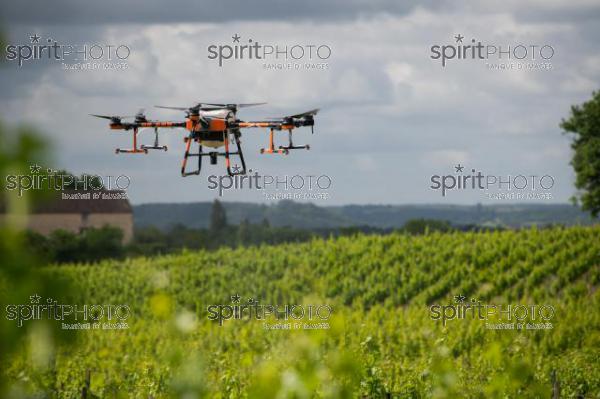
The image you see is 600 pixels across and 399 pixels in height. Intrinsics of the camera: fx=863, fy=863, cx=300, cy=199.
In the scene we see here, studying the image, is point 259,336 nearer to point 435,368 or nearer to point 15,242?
point 435,368

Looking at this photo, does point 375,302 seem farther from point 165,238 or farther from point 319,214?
point 319,214

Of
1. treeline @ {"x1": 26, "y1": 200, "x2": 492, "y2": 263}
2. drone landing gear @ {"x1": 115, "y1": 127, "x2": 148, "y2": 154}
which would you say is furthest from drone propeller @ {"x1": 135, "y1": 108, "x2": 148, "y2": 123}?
treeline @ {"x1": 26, "y1": 200, "x2": 492, "y2": 263}

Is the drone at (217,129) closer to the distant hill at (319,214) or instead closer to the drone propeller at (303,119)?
the drone propeller at (303,119)

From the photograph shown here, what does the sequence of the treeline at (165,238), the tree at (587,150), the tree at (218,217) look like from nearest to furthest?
the tree at (587,150) → the treeline at (165,238) → the tree at (218,217)

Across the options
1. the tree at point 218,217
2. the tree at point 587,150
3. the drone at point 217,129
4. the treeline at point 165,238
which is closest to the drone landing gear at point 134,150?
the drone at point 217,129

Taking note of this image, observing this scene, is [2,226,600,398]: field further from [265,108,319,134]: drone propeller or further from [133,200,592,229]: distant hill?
[133,200,592,229]: distant hill

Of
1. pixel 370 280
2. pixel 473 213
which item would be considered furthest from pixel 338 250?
pixel 473 213
